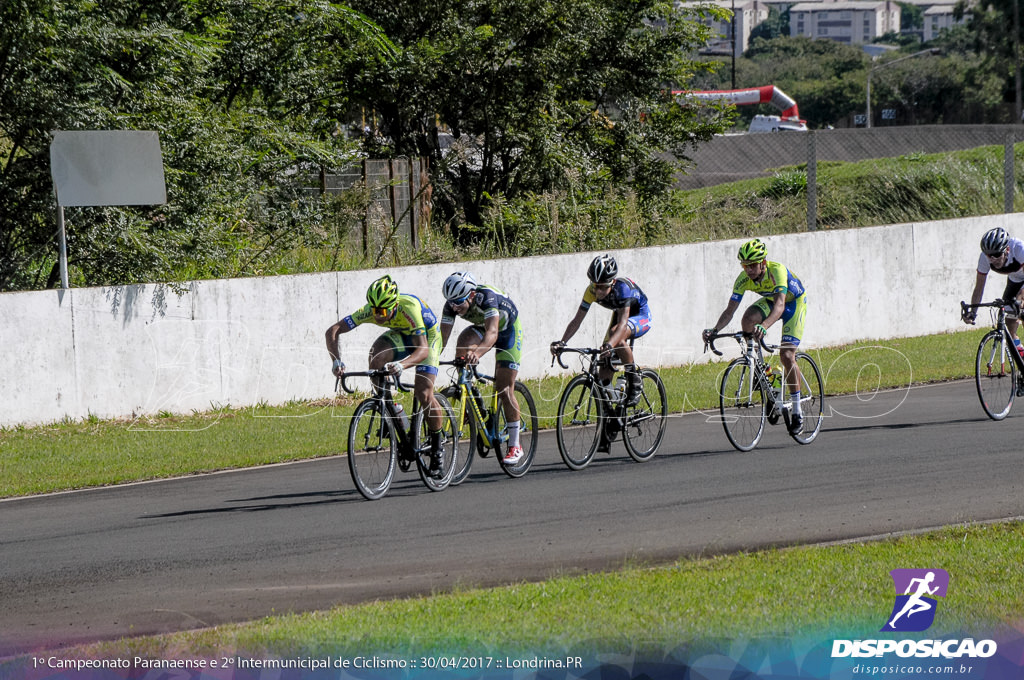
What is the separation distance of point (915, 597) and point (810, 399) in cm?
583

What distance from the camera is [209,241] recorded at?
1587cm

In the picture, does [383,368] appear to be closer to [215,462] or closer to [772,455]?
[215,462]

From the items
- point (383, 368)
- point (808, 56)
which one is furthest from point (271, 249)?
point (808, 56)

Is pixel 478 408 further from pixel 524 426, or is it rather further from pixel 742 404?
pixel 742 404

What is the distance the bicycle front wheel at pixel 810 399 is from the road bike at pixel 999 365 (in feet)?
5.95

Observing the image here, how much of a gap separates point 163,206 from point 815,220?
10612 mm

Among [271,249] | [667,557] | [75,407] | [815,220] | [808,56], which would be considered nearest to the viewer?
[667,557]

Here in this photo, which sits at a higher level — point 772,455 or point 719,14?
point 719,14

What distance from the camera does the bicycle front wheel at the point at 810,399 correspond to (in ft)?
39.4

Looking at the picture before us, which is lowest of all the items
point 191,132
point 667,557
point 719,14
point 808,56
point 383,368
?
point 667,557

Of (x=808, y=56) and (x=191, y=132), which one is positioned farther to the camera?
(x=808, y=56)

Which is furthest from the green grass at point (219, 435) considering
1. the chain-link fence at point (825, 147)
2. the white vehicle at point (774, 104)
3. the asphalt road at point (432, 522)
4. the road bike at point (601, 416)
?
the white vehicle at point (774, 104)

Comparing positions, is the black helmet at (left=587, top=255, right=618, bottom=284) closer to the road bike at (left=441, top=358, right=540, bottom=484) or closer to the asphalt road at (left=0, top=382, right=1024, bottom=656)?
the road bike at (left=441, top=358, right=540, bottom=484)

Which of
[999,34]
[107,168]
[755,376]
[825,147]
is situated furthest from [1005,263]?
[999,34]
